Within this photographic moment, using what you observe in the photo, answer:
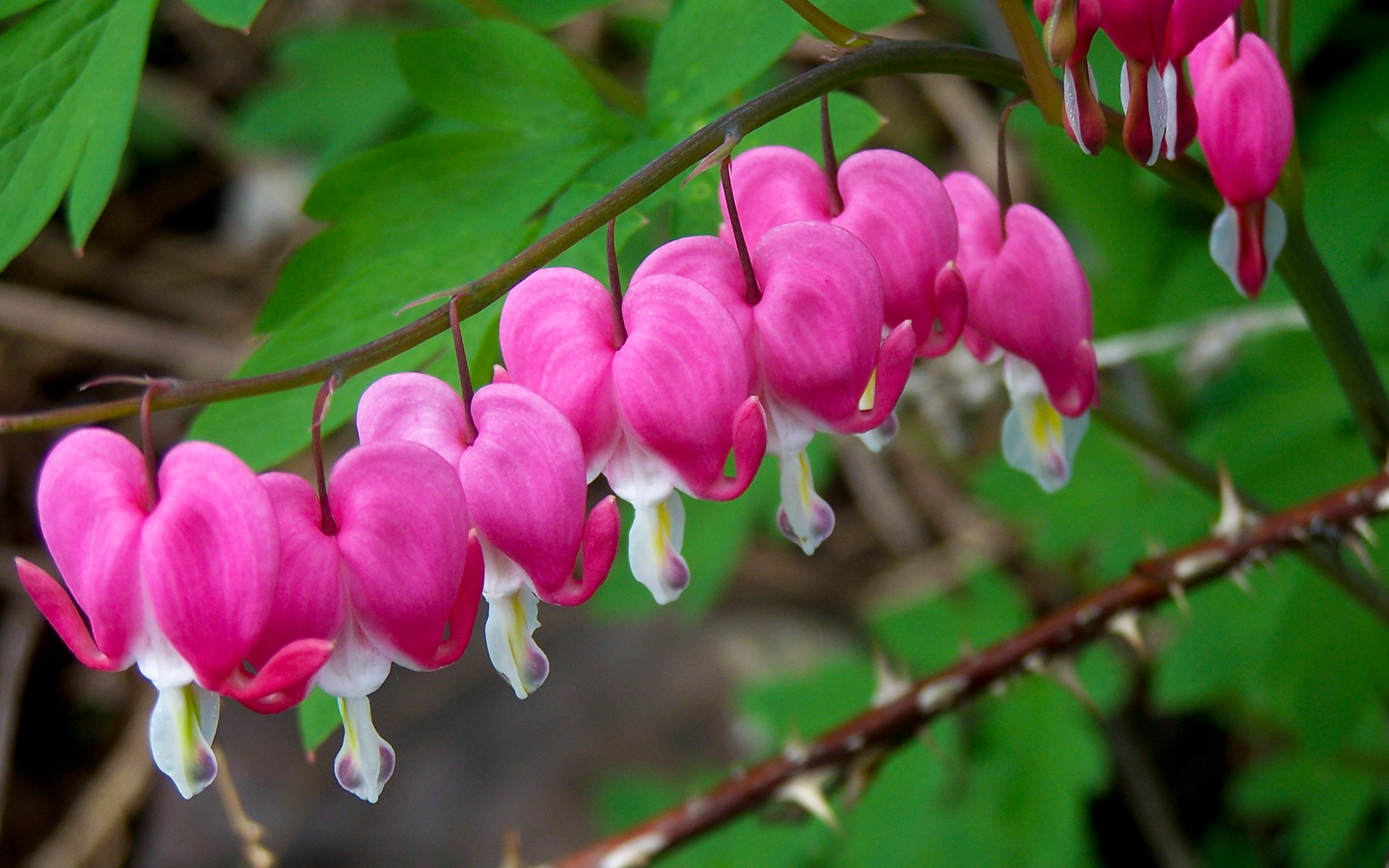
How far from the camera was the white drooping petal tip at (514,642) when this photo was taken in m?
0.87

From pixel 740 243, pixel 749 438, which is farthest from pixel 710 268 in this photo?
pixel 749 438

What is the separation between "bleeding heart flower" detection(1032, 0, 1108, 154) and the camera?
767mm

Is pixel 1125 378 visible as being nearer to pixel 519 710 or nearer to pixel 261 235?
pixel 519 710

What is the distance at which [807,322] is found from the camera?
864 mm

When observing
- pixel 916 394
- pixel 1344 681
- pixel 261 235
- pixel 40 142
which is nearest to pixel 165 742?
pixel 40 142

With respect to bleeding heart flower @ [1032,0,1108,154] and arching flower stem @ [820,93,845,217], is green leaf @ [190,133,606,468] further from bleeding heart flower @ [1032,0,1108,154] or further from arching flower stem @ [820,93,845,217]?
bleeding heart flower @ [1032,0,1108,154]

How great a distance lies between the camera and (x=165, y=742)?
0.80 m

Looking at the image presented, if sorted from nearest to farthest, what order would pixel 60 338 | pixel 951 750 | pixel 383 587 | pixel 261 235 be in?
pixel 383 587
pixel 951 750
pixel 60 338
pixel 261 235

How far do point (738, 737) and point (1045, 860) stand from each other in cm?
118

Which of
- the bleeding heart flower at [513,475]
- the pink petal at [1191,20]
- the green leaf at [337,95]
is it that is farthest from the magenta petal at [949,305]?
the green leaf at [337,95]

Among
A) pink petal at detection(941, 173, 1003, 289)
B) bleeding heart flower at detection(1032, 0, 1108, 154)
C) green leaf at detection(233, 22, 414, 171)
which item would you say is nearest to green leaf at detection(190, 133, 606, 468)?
pink petal at detection(941, 173, 1003, 289)

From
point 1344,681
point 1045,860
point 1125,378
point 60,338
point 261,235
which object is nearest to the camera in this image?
point 1344,681

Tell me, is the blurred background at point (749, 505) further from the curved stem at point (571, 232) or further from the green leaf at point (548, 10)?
the curved stem at point (571, 232)

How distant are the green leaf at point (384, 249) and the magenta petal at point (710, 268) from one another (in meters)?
0.21
